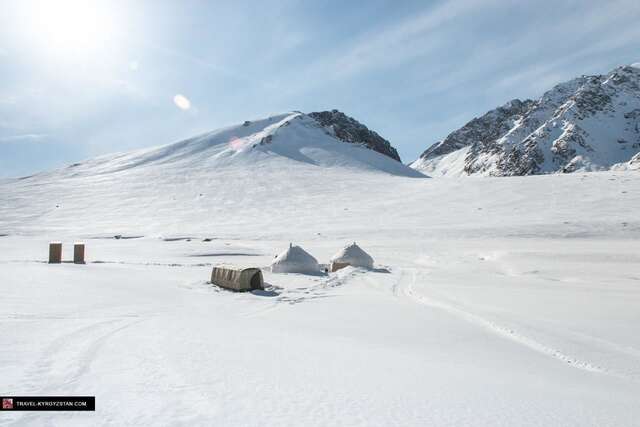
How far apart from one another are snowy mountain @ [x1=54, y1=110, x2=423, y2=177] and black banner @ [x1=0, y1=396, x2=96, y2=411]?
84.9 meters

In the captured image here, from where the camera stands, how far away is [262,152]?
98.8m

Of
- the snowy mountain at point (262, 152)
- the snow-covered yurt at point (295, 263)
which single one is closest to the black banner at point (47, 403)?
the snow-covered yurt at point (295, 263)

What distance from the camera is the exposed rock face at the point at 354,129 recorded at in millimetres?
138625

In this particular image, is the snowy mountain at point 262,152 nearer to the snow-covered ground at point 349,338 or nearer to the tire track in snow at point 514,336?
the snow-covered ground at point 349,338

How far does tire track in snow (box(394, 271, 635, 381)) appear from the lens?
7030 mm

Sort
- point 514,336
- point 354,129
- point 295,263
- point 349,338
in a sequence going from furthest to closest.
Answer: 1. point 354,129
2. point 295,263
3. point 514,336
4. point 349,338

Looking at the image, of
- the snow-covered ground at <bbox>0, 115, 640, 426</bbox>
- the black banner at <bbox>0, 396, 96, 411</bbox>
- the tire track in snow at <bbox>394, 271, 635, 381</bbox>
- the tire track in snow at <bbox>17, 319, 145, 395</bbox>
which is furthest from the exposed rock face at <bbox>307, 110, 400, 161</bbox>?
the black banner at <bbox>0, 396, 96, 411</bbox>

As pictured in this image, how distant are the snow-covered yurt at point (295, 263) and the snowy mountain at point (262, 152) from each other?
65257mm

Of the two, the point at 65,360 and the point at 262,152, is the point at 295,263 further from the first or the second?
the point at 262,152

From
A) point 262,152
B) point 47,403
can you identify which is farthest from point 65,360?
point 262,152

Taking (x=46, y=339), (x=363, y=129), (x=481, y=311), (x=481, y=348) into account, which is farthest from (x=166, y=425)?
(x=363, y=129)

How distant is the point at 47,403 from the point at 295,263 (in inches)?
781

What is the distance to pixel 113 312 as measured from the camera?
10.4 meters

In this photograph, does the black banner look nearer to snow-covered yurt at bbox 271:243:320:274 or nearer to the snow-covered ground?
the snow-covered ground
